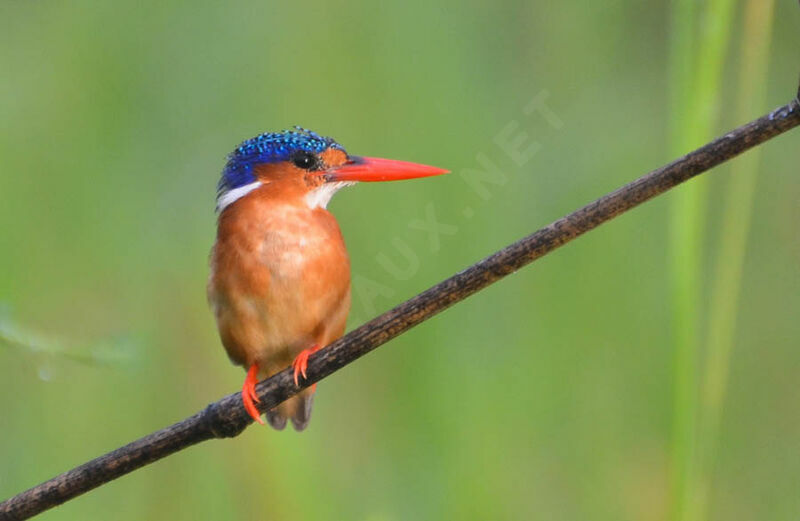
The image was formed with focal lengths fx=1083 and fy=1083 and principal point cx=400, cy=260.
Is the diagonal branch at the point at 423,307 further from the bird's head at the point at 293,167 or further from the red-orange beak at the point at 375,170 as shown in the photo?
the bird's head at the point at 293,167

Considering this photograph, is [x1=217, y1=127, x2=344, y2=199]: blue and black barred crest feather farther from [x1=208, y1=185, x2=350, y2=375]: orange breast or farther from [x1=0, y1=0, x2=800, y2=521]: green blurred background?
[x1=0, y1=0, x2=800, y2=521]: green blurred background

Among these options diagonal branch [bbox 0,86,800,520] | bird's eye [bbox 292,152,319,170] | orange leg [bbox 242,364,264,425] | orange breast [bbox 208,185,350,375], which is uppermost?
bird's eye [bbox 292,152,319,170]

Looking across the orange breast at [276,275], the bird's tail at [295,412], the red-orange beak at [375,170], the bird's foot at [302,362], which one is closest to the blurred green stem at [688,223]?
the red-orange beak at [375,170]

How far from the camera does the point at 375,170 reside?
164cm

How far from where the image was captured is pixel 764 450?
8.46 feet

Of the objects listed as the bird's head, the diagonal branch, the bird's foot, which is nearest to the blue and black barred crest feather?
the bird's head

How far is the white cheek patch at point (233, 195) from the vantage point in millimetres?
1847

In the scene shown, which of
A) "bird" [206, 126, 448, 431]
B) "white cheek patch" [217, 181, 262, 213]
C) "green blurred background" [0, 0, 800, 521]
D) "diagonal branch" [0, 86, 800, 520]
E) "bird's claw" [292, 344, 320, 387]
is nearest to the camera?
"diagonal branch" [0, 86, 800, 520]

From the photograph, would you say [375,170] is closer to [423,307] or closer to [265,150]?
[265,150]

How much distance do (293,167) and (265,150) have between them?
60 mm

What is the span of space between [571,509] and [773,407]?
0.73 m

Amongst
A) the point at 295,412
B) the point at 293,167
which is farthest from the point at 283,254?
the point at 295,412

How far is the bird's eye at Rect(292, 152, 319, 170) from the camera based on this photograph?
1.80 m

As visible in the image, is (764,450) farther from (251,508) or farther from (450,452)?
(251,508)
